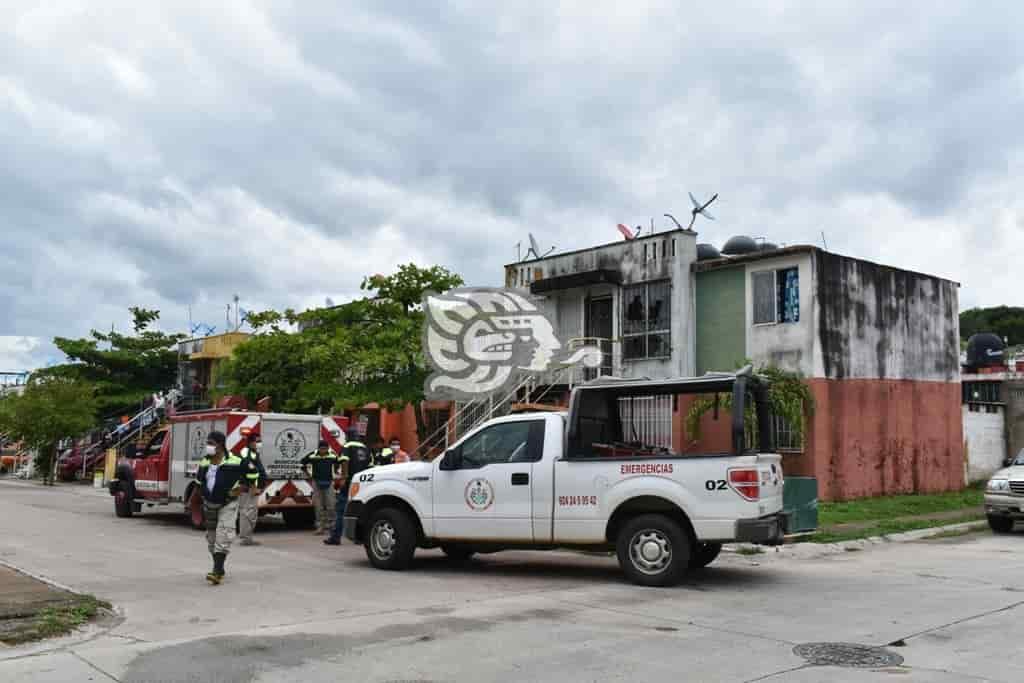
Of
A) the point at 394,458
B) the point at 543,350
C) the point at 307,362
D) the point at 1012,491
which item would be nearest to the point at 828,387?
the point at 1012,491

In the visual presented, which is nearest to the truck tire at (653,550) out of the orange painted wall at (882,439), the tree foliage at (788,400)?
the tree foliage at (788,400)

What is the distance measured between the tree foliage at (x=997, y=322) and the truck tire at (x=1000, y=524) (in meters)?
53.2

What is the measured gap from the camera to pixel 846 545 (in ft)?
49.0

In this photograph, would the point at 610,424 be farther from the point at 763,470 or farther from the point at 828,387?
the point at 828,387

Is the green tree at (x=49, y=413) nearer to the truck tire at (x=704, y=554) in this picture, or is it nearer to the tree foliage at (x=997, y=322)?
the truck tire at (x=704, y=554)

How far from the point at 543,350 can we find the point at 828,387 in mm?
8038

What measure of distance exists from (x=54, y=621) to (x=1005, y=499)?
608 inches

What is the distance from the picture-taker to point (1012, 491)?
16594 mm

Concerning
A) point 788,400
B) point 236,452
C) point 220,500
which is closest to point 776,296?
point 788,400

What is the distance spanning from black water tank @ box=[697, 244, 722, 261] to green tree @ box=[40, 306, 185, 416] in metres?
28.4

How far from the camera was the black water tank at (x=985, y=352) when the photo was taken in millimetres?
36156

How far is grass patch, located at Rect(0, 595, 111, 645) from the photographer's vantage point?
7641mm

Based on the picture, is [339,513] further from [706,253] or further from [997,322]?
[997,322]

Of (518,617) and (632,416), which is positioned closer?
(518,617)
